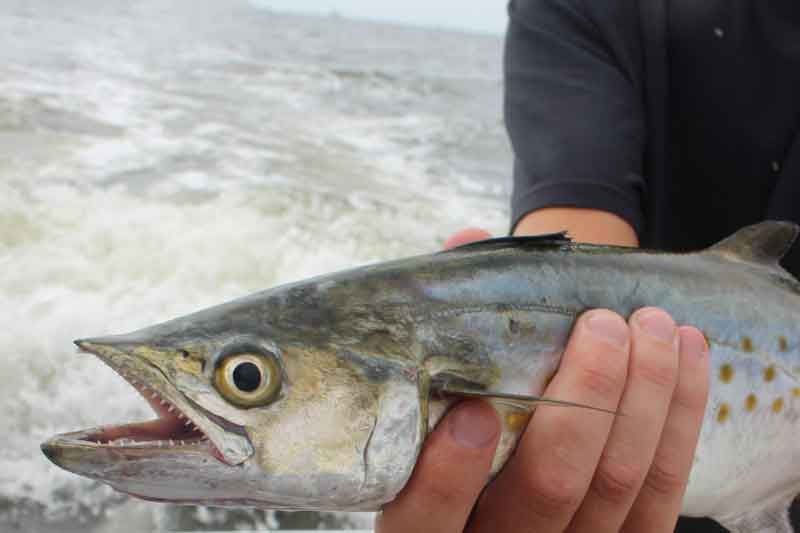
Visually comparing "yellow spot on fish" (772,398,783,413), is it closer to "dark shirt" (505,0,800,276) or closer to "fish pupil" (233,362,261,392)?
"dark shirt" (505,0,800,276)

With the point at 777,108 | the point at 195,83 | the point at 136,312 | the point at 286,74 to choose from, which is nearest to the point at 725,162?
the point at 777,108

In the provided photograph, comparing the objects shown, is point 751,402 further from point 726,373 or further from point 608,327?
point 608,327

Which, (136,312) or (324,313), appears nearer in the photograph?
(324,313)

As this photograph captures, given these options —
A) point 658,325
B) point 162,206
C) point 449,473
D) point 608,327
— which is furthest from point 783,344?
point 162,206

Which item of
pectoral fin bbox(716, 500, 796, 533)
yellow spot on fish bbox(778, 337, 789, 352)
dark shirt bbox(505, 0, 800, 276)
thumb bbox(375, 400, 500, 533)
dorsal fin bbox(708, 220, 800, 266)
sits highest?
dark shirt bbox(505, 0, 800, 276)

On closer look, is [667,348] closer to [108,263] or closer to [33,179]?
[108,263]

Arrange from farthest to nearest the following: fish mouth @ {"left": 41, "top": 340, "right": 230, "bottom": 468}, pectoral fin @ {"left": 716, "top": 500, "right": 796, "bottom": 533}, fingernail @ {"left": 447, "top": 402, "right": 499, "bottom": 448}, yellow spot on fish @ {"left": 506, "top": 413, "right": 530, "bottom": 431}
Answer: pectoral fin @ {"left": 716, "top": 500, "right": 796, "bottom": 533}, yellow spot on fish @ {"left": 506, "top": 413, "right": 530, "bottom": 431}, fingernail @ {"left": 447, "top": 402, "right": 499, "bottom": 448}, fish mouth @ {"left": 41, "top": 340, "right": 230, "bottom": 468}

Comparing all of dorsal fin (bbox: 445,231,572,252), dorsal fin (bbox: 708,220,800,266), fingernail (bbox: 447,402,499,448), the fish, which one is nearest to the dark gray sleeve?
dorsal fin (bbox: 708,220,800,266)
